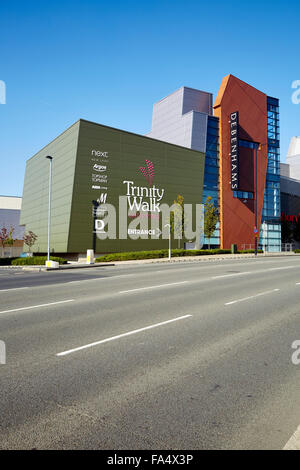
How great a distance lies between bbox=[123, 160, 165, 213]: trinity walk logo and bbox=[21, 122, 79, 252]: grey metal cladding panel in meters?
7.49

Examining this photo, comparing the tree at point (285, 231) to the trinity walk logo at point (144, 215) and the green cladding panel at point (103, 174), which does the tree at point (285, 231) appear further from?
the trinity walk logo at point (144, 215)

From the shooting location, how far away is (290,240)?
66250mm

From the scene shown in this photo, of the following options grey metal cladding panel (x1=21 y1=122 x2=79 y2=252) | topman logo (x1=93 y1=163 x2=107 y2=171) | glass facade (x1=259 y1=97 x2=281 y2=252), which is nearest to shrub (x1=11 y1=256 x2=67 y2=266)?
grey metal cladding panel (x1=21 y1=122 x2=79 y2=252)

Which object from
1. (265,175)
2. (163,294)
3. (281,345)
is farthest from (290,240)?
(281,345)

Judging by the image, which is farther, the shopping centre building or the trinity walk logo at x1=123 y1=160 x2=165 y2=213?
the trinity walk logo at x1=123 y1=160 x2=165 y2=213

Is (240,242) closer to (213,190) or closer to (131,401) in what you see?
(213,190)

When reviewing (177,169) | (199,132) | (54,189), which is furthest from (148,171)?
(54,189)

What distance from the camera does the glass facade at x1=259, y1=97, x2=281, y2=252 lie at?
185 feet

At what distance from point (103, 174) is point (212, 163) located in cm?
1856

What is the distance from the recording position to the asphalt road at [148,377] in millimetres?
3148

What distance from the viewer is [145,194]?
45.8 meters

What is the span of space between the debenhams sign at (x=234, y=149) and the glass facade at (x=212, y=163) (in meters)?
2.17

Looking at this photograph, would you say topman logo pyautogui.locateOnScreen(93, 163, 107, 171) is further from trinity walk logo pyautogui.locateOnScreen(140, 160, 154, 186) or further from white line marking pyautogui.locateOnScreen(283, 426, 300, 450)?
white line marking pyautogui.locateOnScreen(283, 426, 300, 450)
